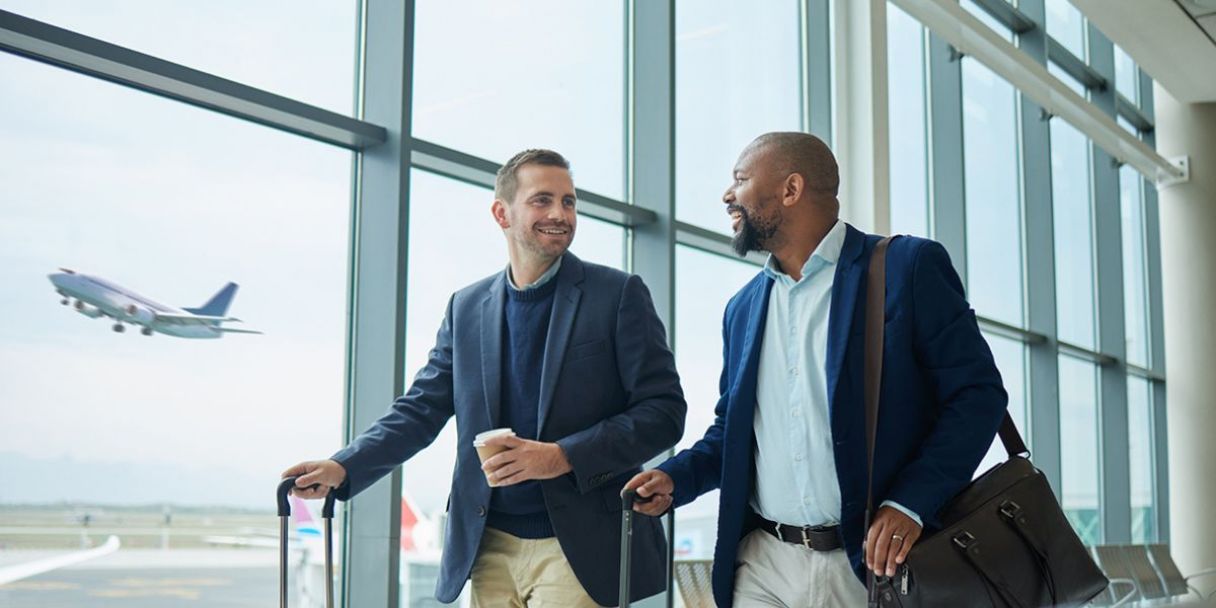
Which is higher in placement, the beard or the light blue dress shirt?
the beard

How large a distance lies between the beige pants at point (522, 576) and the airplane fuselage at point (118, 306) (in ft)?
4.72

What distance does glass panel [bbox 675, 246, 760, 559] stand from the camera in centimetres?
580

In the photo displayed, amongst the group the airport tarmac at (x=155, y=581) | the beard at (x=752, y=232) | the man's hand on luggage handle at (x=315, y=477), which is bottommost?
the airport tarmac at (x=155, y=581)

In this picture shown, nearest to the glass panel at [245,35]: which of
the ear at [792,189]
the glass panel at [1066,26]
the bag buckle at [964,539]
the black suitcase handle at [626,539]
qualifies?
the ear at [792,189]

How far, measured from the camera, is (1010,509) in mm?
2486

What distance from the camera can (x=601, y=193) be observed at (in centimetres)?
550

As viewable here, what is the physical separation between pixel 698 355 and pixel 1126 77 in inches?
331

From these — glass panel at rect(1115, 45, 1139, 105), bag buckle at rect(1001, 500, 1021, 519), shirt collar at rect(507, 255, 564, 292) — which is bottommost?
bag buckle at rect(1001, 500, 1021, 519)

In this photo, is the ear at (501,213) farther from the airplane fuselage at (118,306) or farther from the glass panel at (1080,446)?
the glass panel at (1080,446)

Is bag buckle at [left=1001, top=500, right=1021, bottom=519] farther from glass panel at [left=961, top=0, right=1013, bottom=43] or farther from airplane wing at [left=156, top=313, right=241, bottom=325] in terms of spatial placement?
glass panel at [left=961, top=0, right=1013, bottom=43]

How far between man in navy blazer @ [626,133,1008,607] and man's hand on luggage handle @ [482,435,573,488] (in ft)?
0.59

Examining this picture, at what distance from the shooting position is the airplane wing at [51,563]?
10.9ft

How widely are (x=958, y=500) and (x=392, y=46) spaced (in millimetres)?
2636

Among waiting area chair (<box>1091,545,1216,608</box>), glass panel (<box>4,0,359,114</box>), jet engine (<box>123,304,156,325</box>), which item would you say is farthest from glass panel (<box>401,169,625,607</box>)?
waiting area chair (<box>1091,545,1216,608</box>)
